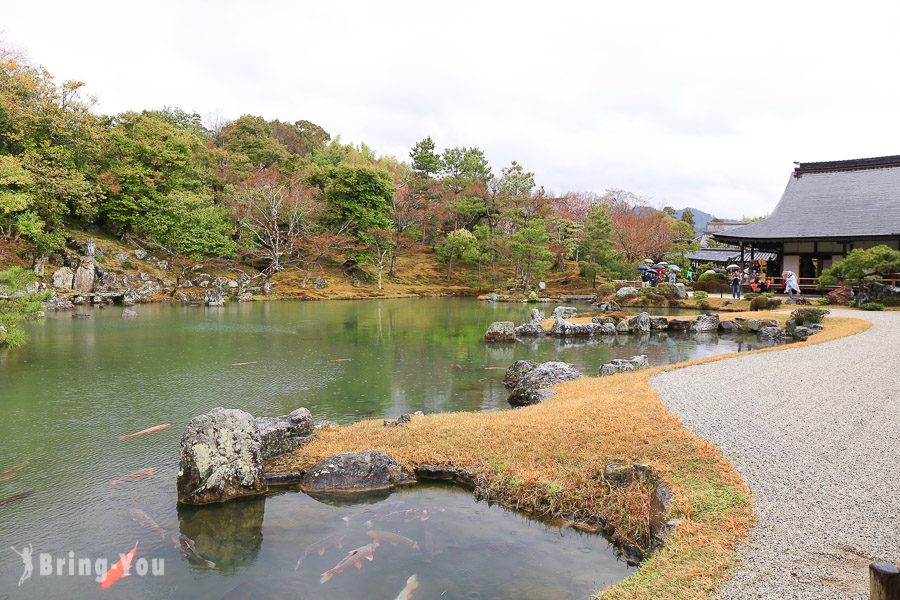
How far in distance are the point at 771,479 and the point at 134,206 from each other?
34297 millimetres

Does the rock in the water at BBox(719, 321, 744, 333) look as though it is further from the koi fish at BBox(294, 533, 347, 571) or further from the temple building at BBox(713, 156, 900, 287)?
the koi fish at BBox(294, 533, 347, 571)

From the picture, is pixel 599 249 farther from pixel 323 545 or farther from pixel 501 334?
pixel 323 545

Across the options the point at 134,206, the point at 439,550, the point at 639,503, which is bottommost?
the point at 439,550

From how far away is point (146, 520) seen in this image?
5199 mm

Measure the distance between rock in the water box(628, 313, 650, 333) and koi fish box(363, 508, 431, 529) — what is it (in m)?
15.9

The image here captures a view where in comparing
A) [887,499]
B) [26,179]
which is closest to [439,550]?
[887,499]

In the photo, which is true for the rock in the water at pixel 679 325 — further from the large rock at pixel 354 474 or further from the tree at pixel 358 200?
the tree at pixel 358 200

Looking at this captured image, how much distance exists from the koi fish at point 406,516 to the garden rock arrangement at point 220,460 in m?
1.47

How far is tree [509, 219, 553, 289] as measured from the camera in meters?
33.6

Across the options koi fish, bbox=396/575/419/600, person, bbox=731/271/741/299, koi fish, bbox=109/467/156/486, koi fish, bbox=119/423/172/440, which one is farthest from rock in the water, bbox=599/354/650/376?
person, bbox=731/271/741/299

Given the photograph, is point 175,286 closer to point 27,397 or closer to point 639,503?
point 27,397

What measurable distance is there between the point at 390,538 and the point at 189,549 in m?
1.81

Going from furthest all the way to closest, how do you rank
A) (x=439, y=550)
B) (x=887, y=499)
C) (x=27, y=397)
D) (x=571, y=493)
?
(x=27, y=397) → (x=571, y=493) → (x=439, y=550) → (x=887, y=499)

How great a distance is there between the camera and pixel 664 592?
3.37 metres
